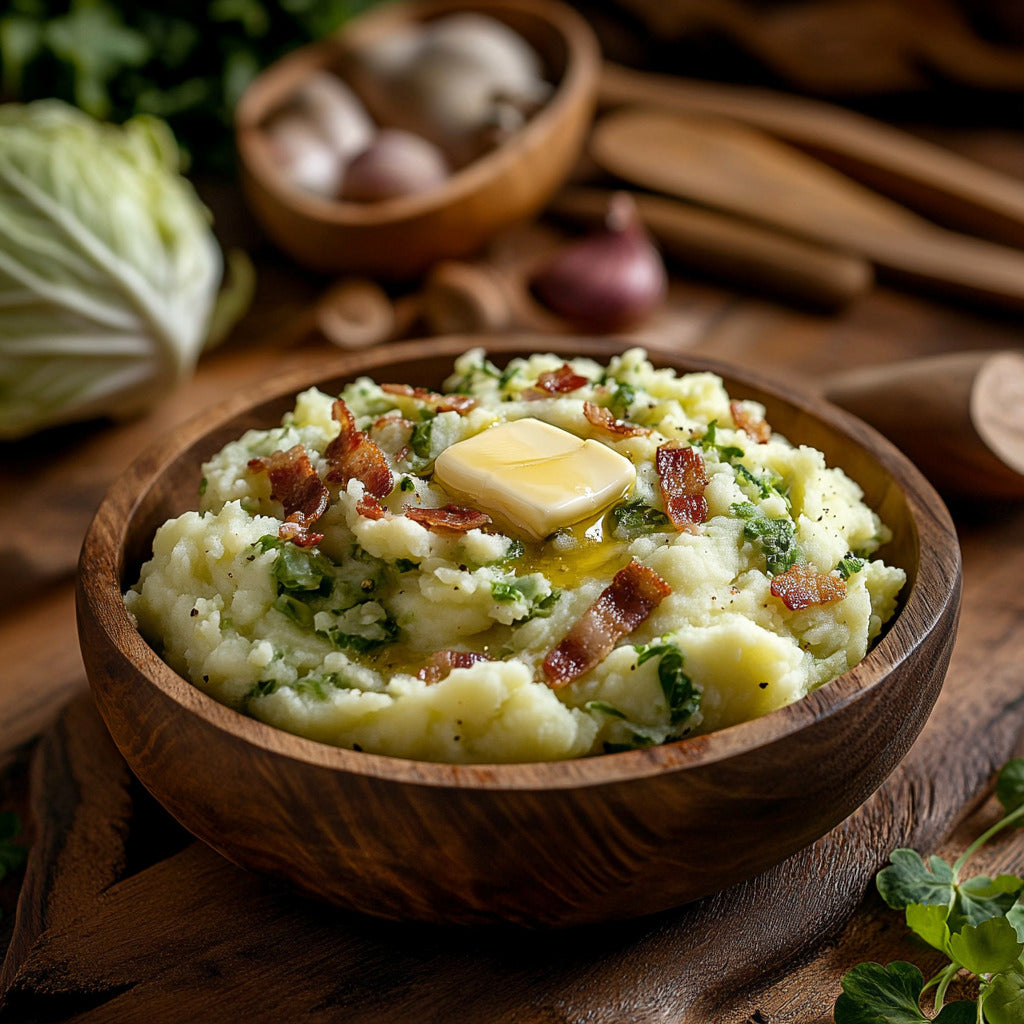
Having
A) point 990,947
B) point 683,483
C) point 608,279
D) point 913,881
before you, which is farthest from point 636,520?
point 608,279

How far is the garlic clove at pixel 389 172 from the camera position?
624cm

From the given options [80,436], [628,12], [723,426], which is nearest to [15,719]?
[80,436]

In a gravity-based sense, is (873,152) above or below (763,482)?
below

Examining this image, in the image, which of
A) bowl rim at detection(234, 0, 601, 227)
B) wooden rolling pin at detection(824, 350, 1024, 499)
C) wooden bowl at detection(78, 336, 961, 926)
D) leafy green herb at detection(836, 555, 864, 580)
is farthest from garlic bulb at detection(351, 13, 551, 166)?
wooden bowl at detection(78, 336, 961, 926)

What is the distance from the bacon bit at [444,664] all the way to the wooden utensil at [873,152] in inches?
193

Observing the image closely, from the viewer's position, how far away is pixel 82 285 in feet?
18.5

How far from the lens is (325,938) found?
289 cm

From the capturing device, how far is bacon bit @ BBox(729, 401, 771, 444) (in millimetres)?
3463

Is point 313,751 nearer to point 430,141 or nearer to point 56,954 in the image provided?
point 56,954

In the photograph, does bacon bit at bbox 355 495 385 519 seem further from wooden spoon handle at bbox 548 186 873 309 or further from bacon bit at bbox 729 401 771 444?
wooden spoon handle at bbox 548 186 873 309

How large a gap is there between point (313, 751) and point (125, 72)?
563cm

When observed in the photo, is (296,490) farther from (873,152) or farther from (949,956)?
(873,152)

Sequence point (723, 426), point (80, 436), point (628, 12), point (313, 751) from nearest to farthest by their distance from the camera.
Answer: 1. point (313, 751)
2. point (723, 426)
3. point (80, 436)
4. point (628, 12)

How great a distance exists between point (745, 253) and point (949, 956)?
14.1ft
